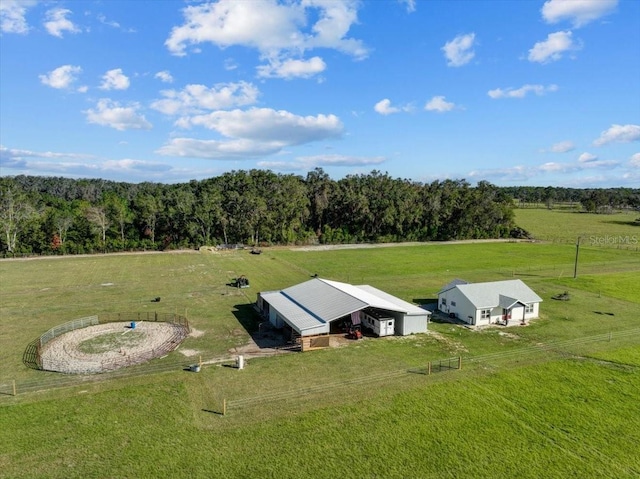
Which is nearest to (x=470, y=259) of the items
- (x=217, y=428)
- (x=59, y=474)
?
(x=217, y=428)

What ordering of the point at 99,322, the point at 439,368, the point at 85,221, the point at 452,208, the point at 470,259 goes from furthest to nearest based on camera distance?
the point at 452,208 → the point at 85,221 → the point at 470,259 → the point at 99,322 → the point at 439,368

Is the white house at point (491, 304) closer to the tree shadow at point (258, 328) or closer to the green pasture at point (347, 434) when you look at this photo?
the green pasture at point (347, 434)

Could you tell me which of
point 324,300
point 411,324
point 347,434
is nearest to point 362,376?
point 347,434

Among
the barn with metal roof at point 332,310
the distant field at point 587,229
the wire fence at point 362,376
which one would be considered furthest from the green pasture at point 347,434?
the distant field at point 587,229

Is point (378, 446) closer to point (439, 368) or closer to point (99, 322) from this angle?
point (439, 368)

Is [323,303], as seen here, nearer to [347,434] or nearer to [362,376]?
[362,376]

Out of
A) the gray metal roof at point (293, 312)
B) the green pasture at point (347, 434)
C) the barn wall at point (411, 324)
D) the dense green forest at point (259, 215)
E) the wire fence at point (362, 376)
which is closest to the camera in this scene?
the green pasture at point (347, 434)

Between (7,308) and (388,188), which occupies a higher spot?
(388,188)

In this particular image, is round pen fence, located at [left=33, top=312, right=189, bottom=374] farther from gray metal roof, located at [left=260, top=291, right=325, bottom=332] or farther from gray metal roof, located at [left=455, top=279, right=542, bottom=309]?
gray metal roof, located at [left=455, top=279, right=542, bottom=309]
